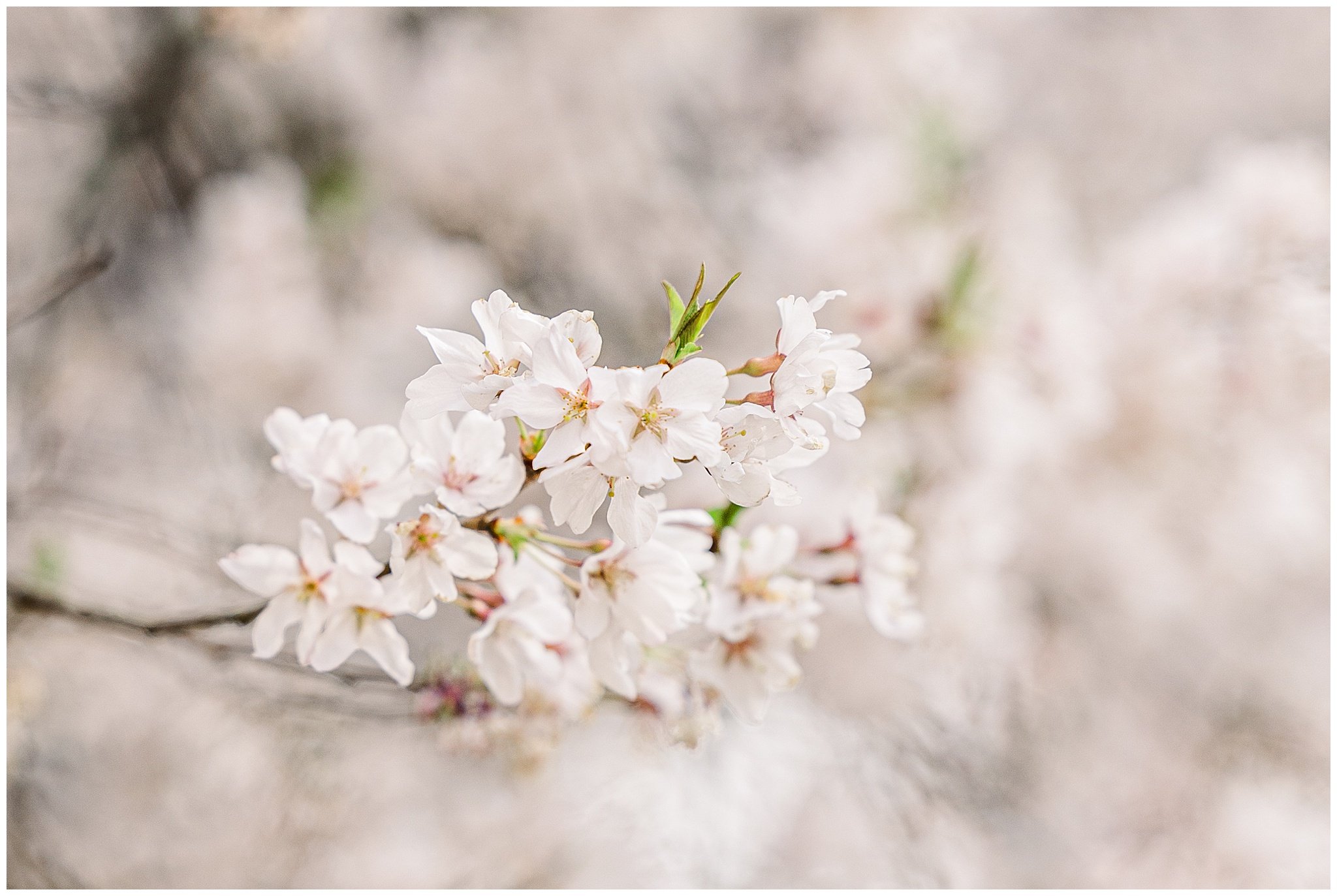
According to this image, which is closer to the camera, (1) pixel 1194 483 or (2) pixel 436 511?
(2) pixel 436 511

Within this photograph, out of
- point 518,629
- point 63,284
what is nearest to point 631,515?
point 518,629

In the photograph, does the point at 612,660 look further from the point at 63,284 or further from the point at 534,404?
the point at 63,284

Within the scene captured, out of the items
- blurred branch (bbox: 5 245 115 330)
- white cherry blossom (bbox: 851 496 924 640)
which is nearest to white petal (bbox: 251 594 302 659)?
white cherry blossom (bbox: 851 496 924 640)

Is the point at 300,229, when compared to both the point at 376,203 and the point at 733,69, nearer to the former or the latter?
the point at 376,203

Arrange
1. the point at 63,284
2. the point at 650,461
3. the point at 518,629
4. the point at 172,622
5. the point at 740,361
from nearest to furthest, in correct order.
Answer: the point at 650,461, the point at 518,629, the point at 172,622, the point at 63,284, the point at 740,361

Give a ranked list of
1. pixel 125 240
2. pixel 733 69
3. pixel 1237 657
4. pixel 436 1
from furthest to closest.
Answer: pixel 1237 657 < pixel 733 69 < pixel 436 1 < pixel 125 240

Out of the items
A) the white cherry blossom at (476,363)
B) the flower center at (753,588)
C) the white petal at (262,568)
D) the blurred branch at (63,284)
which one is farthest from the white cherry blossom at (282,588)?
the blurred branch at (63,284)

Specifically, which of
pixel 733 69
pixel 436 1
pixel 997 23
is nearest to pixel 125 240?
pixel 436 1
